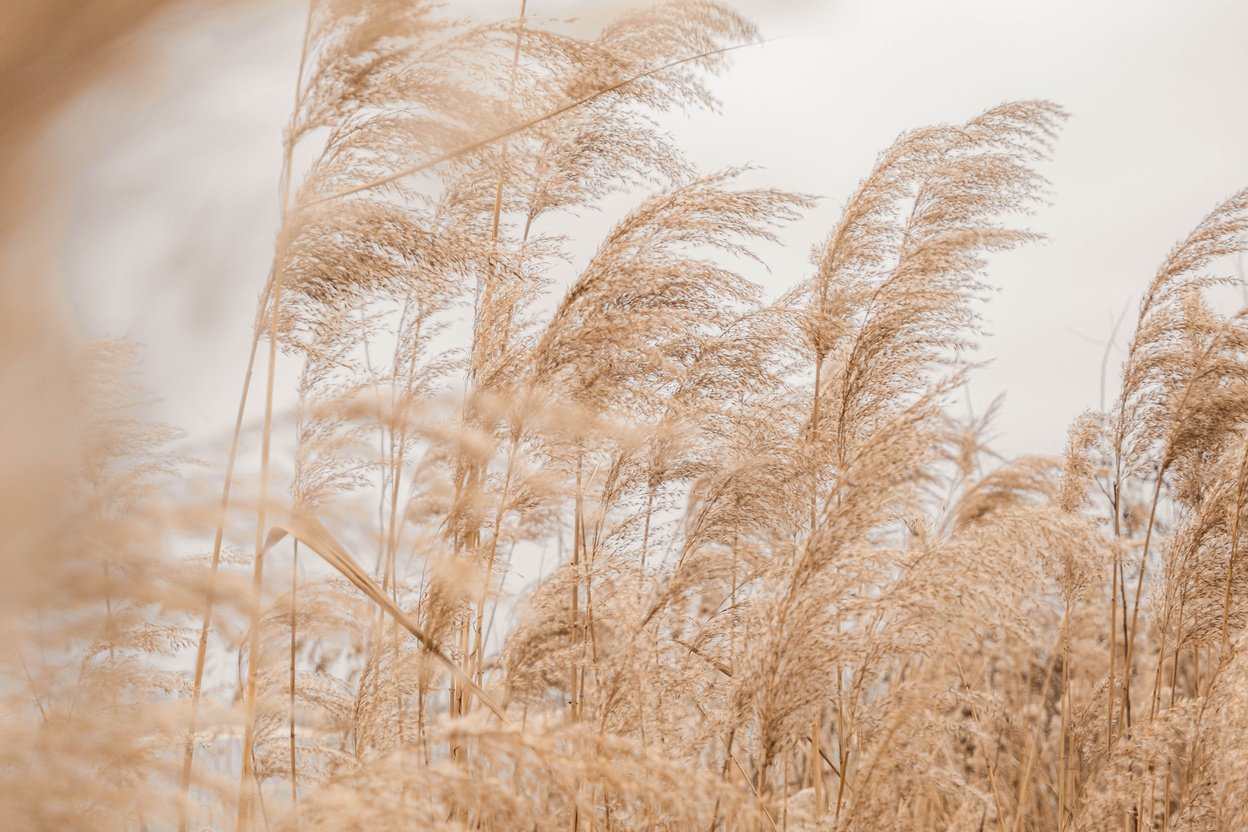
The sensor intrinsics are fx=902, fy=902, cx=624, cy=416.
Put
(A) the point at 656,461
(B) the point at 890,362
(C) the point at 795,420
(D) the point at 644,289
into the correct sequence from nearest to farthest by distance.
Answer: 1. (D) the point at 644,289
2. (A) the point at 656,461
3. (B) the point at 890,362
4. (C) the point at 795,420

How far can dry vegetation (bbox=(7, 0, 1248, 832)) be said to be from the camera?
1105mm

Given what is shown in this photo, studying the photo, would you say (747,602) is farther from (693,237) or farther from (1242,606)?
(1242,606)

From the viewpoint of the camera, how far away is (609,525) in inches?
108

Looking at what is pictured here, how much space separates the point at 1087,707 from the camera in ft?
10.8

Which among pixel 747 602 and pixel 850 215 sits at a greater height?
pixel 850 215

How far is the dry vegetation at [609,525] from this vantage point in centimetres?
111

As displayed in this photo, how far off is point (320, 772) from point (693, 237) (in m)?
2.03

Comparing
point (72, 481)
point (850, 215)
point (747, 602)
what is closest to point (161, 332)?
point (72, 481)

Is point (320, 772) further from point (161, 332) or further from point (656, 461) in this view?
point (161, 332)

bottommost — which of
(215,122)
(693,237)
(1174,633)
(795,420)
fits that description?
(1174,633)

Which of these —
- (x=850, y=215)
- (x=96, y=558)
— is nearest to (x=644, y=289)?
(x=850, y=215)

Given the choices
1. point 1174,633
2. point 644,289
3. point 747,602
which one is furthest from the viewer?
point 1174,633

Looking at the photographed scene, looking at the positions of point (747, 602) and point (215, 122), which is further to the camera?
point (747, 602)

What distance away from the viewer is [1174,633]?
11.5ft
